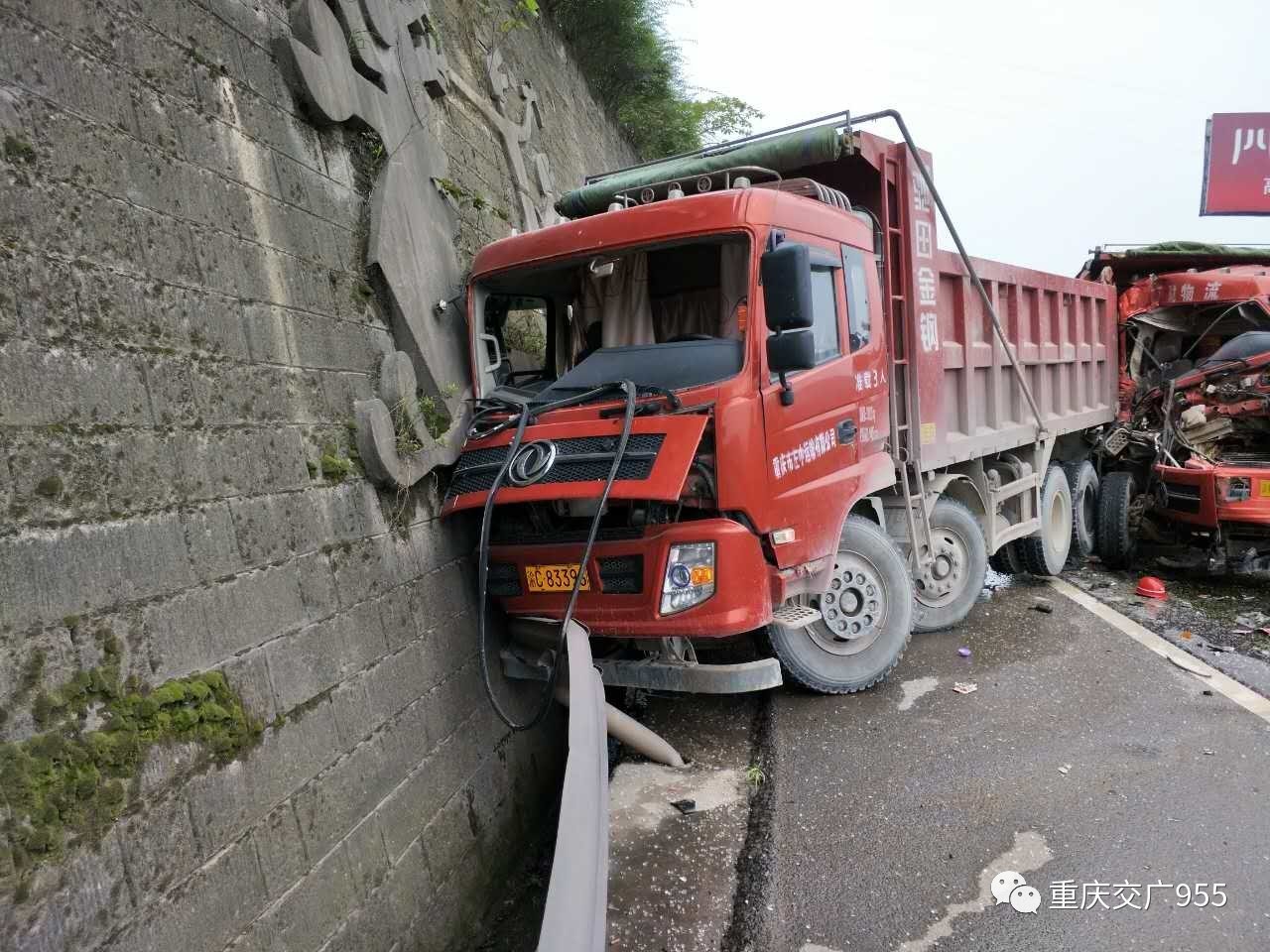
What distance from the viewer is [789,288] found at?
315cm

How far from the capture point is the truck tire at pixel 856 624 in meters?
4.30

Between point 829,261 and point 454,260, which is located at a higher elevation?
point 454,260

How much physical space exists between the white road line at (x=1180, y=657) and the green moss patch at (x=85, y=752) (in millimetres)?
4537

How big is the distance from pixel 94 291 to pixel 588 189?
310 cm

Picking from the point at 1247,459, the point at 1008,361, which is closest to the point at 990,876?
the point at 1008,361

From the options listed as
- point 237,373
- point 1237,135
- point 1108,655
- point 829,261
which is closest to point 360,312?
point 237,373

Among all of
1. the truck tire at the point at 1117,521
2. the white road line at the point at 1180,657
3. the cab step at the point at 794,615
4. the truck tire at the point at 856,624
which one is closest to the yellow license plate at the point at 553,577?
the cab step at the point at 794,615

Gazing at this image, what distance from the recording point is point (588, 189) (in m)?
4.71

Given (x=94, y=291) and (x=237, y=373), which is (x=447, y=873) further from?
(x=94, y=291)

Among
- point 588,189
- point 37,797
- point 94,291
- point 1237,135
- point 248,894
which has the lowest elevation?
point 248,894

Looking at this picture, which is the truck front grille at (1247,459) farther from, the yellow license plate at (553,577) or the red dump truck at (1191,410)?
the yellow license plate at (553,577)

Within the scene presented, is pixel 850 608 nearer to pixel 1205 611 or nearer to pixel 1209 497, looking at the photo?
pixel 1205 611

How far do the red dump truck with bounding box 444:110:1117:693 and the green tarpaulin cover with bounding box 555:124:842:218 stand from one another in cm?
1

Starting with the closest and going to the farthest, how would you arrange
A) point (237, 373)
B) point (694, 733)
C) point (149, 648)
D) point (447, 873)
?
point (149, 648)
point (237, 373)
point (447, 873)
point (694, 733)
